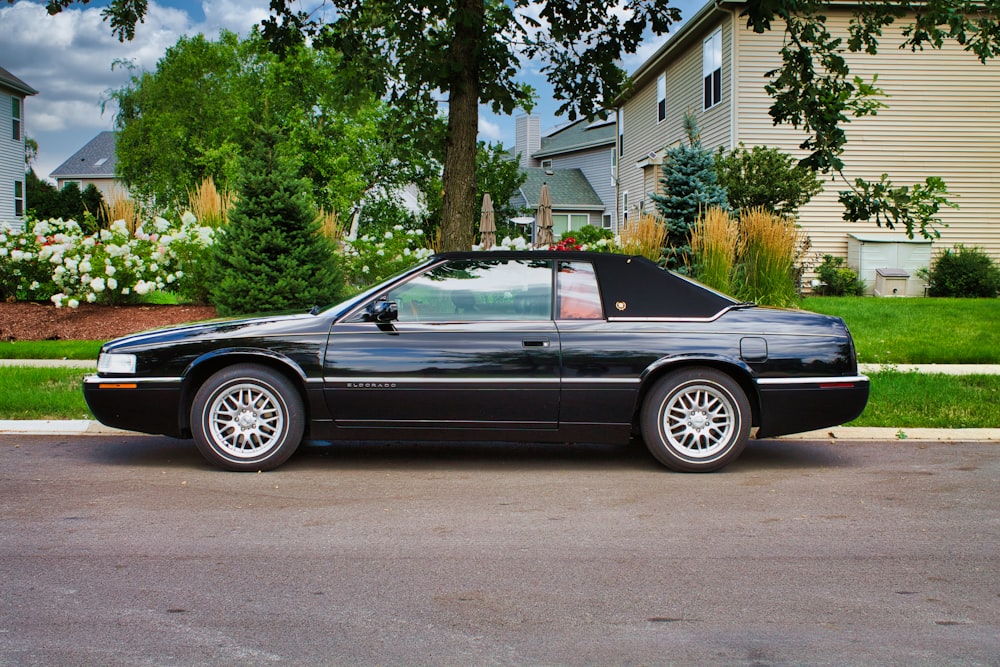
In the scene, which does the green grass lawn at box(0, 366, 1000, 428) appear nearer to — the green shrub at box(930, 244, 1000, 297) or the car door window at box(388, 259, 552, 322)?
the car door window at box(388, 259, 552, 322)

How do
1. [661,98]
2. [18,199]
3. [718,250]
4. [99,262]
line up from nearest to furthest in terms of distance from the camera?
1. [718,250]
2. [99,262]
3. [661,98]
4. [18,199]

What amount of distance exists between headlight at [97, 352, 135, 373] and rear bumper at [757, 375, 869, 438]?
4.35 m

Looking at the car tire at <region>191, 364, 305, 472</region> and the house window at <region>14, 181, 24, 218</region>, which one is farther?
the house window at <region>14, 181, 24, 218</region>

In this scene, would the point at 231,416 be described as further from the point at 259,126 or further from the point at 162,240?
the point at 162,240

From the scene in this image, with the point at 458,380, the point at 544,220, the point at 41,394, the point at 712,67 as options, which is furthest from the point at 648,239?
the point at 712,67

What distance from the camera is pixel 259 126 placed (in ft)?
45.0

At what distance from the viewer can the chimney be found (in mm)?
63969

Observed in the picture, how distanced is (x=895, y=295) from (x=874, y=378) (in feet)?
43.1

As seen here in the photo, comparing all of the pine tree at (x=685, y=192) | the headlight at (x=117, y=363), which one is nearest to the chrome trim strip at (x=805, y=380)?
the headlight at (x=117, y=363)

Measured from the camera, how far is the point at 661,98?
31.8 metres

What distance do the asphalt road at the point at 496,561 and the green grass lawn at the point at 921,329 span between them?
17.7ft

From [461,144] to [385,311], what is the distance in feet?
17.8

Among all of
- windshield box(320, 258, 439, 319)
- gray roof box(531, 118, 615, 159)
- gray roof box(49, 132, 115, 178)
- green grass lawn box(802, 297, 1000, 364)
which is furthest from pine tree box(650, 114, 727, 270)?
gray roof box(49, 132, 115, 178)

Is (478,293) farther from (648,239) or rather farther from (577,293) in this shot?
(648,239)
